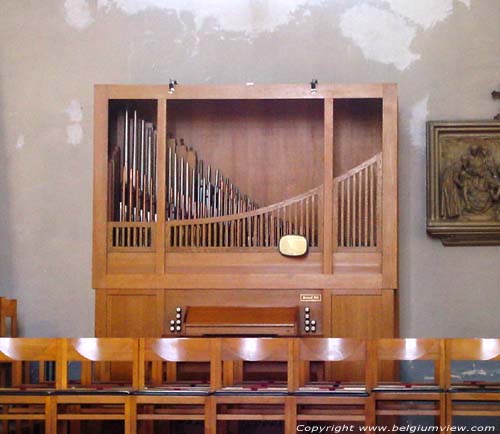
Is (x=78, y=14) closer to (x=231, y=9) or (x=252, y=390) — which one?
(x=231, y=9)

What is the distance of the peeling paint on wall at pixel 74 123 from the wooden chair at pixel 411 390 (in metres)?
3.43

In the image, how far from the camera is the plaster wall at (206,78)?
8961 mm

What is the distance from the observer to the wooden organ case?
8352 millimetres

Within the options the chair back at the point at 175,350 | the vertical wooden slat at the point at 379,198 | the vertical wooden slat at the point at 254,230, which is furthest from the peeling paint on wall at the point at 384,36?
the chair back at the point at 175,350

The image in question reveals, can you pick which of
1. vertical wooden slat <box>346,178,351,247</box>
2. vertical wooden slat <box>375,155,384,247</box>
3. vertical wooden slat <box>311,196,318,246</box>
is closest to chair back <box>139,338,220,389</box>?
vertical wooden slat <box>311,196,318,246</box>

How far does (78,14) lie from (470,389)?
4628 millimetres

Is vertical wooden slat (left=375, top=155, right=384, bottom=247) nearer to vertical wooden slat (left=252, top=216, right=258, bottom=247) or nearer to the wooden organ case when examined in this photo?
the wooden organ case

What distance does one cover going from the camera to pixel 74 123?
923 centimetres

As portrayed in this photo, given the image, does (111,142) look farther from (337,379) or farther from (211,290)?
(337,379)

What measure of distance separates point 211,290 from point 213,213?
0.61 m

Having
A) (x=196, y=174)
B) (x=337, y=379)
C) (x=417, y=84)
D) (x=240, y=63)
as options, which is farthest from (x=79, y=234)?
(x=417, y=84)

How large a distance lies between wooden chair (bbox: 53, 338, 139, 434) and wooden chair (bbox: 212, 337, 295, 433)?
0.57 metres

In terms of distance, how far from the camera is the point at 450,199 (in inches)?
346

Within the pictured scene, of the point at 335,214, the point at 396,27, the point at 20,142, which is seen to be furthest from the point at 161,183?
the point at 396,27
